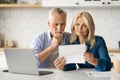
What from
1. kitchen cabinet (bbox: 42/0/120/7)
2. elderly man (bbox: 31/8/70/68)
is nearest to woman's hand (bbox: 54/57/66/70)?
elderly man (bbox: 31/8/70/68)

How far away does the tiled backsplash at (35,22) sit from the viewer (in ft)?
14.0

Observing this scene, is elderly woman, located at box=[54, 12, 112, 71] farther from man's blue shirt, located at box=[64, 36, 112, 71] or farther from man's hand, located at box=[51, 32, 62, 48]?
man's hand, located at box=[51, 32, 62, 48]

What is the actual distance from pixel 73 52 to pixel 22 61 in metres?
0.35

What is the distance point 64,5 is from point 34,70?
2132 mm

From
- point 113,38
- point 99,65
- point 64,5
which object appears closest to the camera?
point 99,65

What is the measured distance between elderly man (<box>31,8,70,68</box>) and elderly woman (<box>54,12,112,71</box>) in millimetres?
143

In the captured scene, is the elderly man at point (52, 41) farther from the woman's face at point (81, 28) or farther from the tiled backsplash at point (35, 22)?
the tiled backsplash at point (35, 22)

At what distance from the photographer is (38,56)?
231cm

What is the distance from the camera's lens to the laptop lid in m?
1.91

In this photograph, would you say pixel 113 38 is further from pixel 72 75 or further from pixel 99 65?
pixel 72 75

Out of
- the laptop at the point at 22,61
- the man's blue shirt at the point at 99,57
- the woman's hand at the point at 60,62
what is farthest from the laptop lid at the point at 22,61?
the man's blue shirt at the point at 99,57

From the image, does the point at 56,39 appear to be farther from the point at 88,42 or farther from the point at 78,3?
the point at 78,3

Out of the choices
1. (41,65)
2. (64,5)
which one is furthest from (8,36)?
(41,65)

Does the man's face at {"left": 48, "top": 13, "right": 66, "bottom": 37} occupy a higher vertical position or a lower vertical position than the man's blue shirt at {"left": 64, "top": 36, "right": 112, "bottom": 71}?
higher
